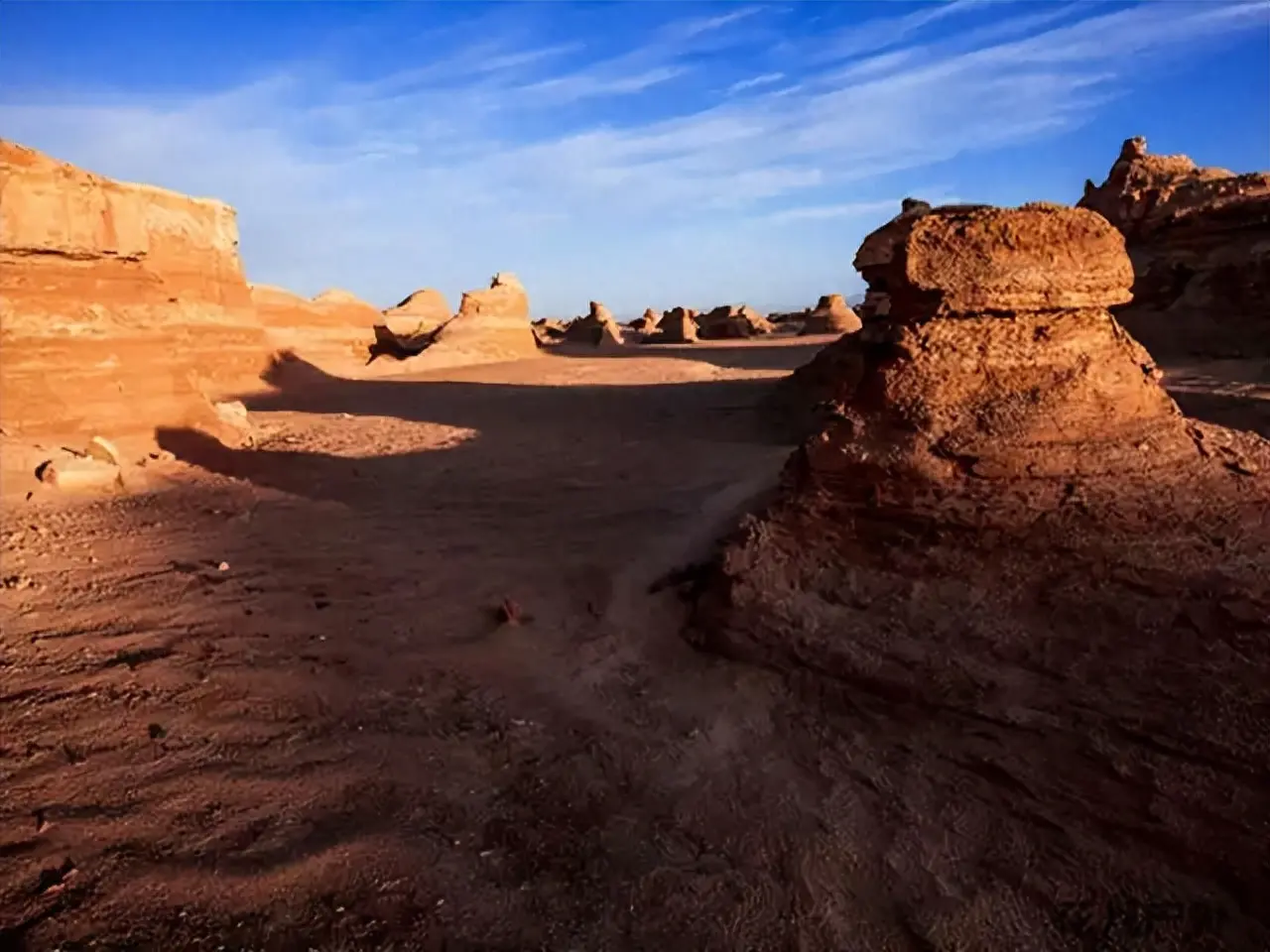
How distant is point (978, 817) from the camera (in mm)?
2928

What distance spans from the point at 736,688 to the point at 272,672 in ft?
7.22

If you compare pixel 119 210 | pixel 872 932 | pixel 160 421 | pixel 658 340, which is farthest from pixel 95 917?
pixel 658 340

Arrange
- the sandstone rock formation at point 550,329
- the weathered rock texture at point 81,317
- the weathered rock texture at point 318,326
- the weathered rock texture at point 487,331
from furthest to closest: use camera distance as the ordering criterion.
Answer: the sandstone rock formation at point 550,329 < the weathered rock texture at point 487,331 < the weathered rock texture at point 318,326 < the weathered rock texture at point 81,317

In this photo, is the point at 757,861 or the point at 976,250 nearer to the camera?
the point at 757,861

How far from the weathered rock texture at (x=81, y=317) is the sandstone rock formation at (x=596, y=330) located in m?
16.9

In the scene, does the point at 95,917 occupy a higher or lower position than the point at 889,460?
lower

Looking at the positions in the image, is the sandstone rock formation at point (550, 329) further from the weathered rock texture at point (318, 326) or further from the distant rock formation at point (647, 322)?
the weathered rock texture at point (318, 326)

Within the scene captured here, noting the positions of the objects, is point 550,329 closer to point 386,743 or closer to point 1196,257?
point 1196,257

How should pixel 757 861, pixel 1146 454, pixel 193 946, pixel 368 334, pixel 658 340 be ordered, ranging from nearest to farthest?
1. pixel 193 946
2. pixel 757 861
3. pixel 1146 454
4. pixel 368 334
5. pixel 658 340

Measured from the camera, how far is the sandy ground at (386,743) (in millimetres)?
2453

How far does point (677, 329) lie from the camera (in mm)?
27516

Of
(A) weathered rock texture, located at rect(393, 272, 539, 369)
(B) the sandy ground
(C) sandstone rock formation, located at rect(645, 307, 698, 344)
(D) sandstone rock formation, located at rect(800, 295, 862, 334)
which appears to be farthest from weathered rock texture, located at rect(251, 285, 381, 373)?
(D) sandstone rock formation, located at rect(800, 295, 862, 334)

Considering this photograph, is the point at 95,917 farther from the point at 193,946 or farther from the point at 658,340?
the point at 658,340

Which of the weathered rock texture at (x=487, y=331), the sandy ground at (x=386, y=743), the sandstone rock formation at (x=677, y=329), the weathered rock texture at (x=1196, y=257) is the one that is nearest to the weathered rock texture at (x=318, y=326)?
the weathered rock texture at (x=487, y=331)
